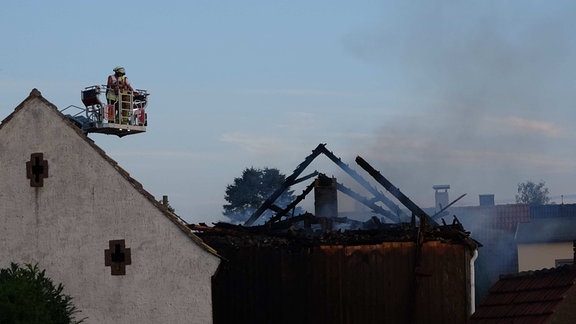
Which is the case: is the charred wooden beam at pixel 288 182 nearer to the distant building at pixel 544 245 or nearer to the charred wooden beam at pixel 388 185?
the charred wooden beam at pixel 388 185

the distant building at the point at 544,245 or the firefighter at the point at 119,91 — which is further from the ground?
the firefighter at the point at 119,91

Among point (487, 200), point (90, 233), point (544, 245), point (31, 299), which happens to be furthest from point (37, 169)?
point (487, 200)

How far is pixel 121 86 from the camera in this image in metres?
31.4

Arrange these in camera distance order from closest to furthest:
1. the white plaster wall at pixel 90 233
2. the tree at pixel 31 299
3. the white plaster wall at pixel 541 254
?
the tree at pixel 31 299 → the white plaster wall at pixel 90 233 → the white plaster wall at pixel 541 254

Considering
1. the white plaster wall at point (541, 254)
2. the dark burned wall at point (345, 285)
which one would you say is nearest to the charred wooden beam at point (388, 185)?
the dark burned wall at point (345, 285)

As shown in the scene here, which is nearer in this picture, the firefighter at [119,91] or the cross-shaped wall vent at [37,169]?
the cross-shaped wall vent at [37,169]

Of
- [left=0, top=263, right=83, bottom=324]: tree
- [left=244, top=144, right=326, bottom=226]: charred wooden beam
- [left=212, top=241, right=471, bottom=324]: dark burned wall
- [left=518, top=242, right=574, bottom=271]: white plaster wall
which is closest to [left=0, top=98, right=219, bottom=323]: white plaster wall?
[left=0, top=263, right=83, bottom=324]: tree

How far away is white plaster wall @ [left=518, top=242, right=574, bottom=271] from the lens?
59.2m

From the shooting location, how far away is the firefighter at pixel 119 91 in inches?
1228

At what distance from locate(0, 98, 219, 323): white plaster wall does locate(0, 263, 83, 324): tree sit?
325 mm

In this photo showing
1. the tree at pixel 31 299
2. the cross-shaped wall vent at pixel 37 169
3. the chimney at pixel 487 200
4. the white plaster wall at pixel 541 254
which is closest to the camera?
the tree at pixel 31 299

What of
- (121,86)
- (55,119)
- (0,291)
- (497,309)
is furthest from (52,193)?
(497,309)

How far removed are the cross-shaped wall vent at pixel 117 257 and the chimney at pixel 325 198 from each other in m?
8.61

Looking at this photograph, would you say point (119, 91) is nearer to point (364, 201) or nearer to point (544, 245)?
point (364, 201)
